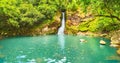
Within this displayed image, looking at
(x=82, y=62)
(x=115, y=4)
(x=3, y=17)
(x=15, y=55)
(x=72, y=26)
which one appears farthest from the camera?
(x=72, y=26)

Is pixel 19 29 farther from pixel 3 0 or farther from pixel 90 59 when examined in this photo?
pixel 90 59

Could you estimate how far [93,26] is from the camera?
63.1 metres

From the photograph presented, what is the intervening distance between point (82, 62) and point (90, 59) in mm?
2286

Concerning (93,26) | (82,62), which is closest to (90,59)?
(82,62)

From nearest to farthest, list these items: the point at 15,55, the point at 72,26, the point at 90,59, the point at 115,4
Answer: the point at 115,4 < the point at 90,59 < the point at 15,55 < the point at 72,26

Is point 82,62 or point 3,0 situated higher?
point 3,0

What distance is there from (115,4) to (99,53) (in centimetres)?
1248

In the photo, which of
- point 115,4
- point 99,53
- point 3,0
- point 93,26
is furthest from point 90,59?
point 3,0

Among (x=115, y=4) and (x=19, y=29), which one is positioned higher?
(x=115, y=4)

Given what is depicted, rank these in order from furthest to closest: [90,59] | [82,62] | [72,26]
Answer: [72,26], [90,59], [82,62]

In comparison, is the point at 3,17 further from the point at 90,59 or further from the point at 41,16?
the point at 90,59

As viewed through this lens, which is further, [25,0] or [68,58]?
[25,0]

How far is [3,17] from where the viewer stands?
59.0 meters

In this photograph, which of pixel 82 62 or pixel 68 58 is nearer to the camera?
pixel 82 62
